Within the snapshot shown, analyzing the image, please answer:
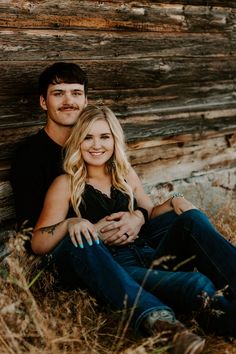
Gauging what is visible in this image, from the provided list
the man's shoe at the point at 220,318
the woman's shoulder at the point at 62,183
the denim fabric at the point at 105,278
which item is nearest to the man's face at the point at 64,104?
the woman's shoulder at the point at 62,183

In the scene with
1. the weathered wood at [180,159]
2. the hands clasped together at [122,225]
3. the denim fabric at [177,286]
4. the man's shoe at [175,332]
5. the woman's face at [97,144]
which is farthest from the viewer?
the weathered wood at [180,159]

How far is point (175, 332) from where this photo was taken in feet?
9.48

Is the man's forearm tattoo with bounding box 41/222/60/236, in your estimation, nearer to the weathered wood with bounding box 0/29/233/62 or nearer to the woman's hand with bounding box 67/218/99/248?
the woman's hand with bounding box 67/218/99/248

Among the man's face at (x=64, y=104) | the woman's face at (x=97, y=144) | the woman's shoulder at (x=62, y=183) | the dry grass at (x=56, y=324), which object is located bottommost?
the dry grass at (x=56, y=324)

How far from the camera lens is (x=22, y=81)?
4.30 meters

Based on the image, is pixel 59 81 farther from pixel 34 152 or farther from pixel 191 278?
pixel 191 278

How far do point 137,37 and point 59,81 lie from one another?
1.11 m

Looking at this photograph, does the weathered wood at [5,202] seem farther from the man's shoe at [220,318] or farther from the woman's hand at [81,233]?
the man's shoe at [220,318]

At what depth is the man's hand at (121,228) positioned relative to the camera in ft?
12.3

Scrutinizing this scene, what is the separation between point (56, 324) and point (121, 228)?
808 mm

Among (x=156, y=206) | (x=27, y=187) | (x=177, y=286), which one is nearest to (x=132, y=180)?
(x=156, y=206)

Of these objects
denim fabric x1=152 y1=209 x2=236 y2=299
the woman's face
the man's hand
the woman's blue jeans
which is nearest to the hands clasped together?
the man's hand

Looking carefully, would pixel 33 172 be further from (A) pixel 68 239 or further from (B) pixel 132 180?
(A) pixel 68 239

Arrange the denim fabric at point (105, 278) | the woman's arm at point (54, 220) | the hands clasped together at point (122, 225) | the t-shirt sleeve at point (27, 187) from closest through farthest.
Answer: the denim fabric at point (105, 278) → the woman's arm at point (54, 220) → the hands clasped together at point (122, 225) → the t-shirt sleeve at point (27, 187)
